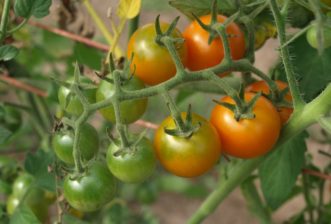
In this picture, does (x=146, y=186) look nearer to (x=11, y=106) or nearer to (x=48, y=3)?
(x=11, y=106)

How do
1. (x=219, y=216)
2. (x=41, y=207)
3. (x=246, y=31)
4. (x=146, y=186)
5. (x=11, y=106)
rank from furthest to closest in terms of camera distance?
1. (x=219, y=216)
2. (x=146, y=186)
3. (x=11, y=106)
4. (x=41, y=207)
5. (x=246, y=31)

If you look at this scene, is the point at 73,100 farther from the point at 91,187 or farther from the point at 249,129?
the point at 249,129

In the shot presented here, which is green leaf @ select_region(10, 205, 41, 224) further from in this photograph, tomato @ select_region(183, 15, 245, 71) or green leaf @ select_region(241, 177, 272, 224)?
green leaf @ select_region(241, 177, 272, 224)

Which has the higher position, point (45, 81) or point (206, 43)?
point (206, 43)

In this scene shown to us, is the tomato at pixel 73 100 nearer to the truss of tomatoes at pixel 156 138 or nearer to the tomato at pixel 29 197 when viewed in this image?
the truss of tomatoes at pixel 156 138

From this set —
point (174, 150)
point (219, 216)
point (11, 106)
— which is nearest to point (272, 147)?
point (174, 150)

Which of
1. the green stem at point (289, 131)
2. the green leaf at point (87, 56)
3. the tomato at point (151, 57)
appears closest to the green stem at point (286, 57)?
the green stem at point (289, 131)

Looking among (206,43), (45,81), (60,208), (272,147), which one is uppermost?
(206,43)
